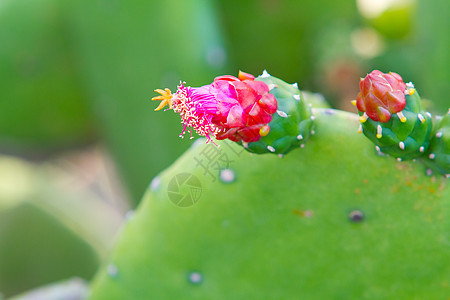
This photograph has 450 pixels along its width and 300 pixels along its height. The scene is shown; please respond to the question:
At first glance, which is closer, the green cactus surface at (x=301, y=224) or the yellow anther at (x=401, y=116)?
the yellow anther at (x=401, y=116)

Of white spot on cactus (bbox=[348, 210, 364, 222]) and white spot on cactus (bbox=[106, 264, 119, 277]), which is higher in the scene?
white spot on cactus (bbox=[348, 210, 364, 222])

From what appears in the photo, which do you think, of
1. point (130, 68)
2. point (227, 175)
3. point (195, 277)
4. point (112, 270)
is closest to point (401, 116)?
point (227, 175)

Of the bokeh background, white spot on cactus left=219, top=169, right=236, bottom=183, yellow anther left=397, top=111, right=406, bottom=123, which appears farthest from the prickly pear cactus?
the bokeh background

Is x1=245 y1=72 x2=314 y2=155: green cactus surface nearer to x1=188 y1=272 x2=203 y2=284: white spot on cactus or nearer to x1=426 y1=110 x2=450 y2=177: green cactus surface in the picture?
x1=426 y1=110 x2=450 y2=177: green cactus surface

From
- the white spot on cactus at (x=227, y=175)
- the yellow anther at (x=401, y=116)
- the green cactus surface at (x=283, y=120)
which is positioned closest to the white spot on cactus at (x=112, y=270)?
the white spot on cactus at (x=227, y=175)

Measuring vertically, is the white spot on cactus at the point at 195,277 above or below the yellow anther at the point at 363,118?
below

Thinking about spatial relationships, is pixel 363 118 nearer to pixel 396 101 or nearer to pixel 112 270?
pixel 396 101

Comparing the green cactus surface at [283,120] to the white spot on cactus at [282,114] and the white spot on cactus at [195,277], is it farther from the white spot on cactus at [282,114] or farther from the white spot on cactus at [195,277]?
the white spot on cactus at [195,277]
